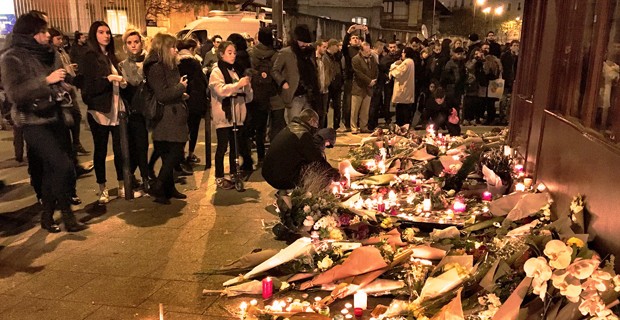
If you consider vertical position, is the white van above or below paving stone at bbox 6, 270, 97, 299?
above

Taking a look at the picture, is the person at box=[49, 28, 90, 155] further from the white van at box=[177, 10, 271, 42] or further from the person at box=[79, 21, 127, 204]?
the white van at box=[177, 10, 271, 42]

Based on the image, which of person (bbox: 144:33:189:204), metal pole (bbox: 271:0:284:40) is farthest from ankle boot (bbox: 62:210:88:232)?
metal pole (bbox: 271:0:284:40)

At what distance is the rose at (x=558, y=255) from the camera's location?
8.69 ft

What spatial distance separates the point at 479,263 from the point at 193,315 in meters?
2.06

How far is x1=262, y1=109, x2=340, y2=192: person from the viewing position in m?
5.61

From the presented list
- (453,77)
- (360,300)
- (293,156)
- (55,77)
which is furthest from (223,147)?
(453,77)

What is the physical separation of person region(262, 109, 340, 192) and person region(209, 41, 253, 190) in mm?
1244

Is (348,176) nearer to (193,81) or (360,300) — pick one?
(193,81)

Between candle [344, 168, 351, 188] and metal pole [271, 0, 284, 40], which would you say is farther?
metal pole [271, 0, 284, 40]

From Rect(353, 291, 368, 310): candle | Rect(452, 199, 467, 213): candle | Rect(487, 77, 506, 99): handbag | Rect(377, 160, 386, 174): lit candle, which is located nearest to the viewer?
Rect(353, 291, 368, 310): candle

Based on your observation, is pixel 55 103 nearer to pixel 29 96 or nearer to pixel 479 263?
pixel 29 96

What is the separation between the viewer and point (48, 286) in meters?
4.22

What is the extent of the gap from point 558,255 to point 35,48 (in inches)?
183

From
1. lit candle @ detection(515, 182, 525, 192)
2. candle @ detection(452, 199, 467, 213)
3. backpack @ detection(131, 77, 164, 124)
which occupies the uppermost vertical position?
backpack @ detection(131, 77, 164, 124)
